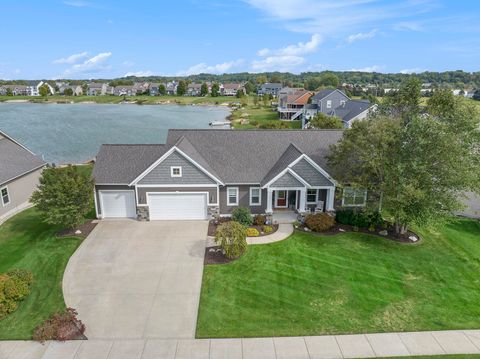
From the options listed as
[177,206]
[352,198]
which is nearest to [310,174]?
[352,198]

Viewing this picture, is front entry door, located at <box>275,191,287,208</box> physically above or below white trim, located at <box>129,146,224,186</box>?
below

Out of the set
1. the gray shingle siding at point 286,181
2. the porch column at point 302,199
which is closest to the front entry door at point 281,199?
the porch column at point 302,199

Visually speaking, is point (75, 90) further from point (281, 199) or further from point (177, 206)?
point (281, 199)

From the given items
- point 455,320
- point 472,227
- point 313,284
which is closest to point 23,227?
point 313,284

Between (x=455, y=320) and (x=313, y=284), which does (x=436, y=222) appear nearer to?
(x=455, y=320)

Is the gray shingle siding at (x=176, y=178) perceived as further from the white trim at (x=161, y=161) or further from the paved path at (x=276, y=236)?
the paved path at (x=276, y=236)

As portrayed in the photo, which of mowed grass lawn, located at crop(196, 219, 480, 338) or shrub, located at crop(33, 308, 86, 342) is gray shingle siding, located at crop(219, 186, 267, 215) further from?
shrub, located at crop(33, 308, 86, 342)

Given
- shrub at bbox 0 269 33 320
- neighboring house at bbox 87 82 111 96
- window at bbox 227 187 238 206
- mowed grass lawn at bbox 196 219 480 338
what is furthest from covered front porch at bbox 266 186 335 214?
neighboring house at bbox 87 82 111 96
